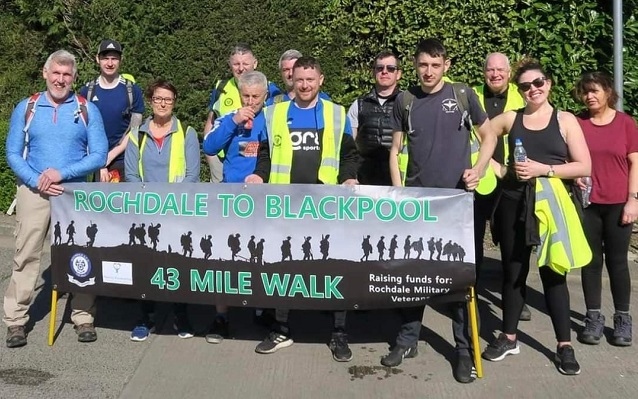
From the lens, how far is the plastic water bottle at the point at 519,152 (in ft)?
14.5

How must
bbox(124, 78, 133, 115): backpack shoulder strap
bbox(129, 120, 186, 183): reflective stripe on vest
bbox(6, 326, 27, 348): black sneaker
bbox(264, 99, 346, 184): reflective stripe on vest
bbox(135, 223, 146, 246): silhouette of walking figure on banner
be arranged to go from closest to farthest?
bbox(264, 99, 346, 184): reflective stripe on vest → bbox(135, 223, 146, 246): silhouette of walking figure on banner → bbox(6, 326, 27, 348): black sneaker → bbox(129, 120, 186, 183): reflective stripe on vest → bbox(124, 78, 133, 115): backpack shoulder strap

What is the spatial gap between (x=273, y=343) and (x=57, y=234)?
1613 millimetres

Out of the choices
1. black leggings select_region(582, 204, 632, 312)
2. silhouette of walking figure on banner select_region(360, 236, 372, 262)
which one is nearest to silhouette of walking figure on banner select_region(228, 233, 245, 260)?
silhouette of walking figure on banner select_region(360, 236, 372, 262)

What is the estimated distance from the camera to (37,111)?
4.84m

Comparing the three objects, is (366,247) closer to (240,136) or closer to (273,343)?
(273,343)

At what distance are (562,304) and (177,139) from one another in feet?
9.08

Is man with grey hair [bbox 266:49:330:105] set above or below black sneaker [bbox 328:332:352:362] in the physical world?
above

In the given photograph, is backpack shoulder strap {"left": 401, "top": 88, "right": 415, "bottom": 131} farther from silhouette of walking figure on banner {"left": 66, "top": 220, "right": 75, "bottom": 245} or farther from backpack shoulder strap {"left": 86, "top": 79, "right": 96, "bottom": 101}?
backpack shoulder strap {"left": 86, "top": 79, "right": 96, "bottom": 101}

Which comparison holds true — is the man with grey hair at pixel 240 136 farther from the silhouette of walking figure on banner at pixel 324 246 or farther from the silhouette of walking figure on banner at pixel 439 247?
the silhouette of walking figure on banner at pixel 439 247

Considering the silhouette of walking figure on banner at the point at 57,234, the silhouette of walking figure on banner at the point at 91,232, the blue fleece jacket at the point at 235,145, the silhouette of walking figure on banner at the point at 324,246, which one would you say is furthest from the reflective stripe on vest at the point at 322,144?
the silhouette of walking figure on banner at the point at 57,234

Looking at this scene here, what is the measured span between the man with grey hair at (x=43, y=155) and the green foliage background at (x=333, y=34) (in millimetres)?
3504

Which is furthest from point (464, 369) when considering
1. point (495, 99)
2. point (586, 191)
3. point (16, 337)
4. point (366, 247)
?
point (16, 337)

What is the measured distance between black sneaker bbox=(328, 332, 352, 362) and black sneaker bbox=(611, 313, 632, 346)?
Result: 6.00 feet

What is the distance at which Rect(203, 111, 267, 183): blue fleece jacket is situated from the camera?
5.00 meters
